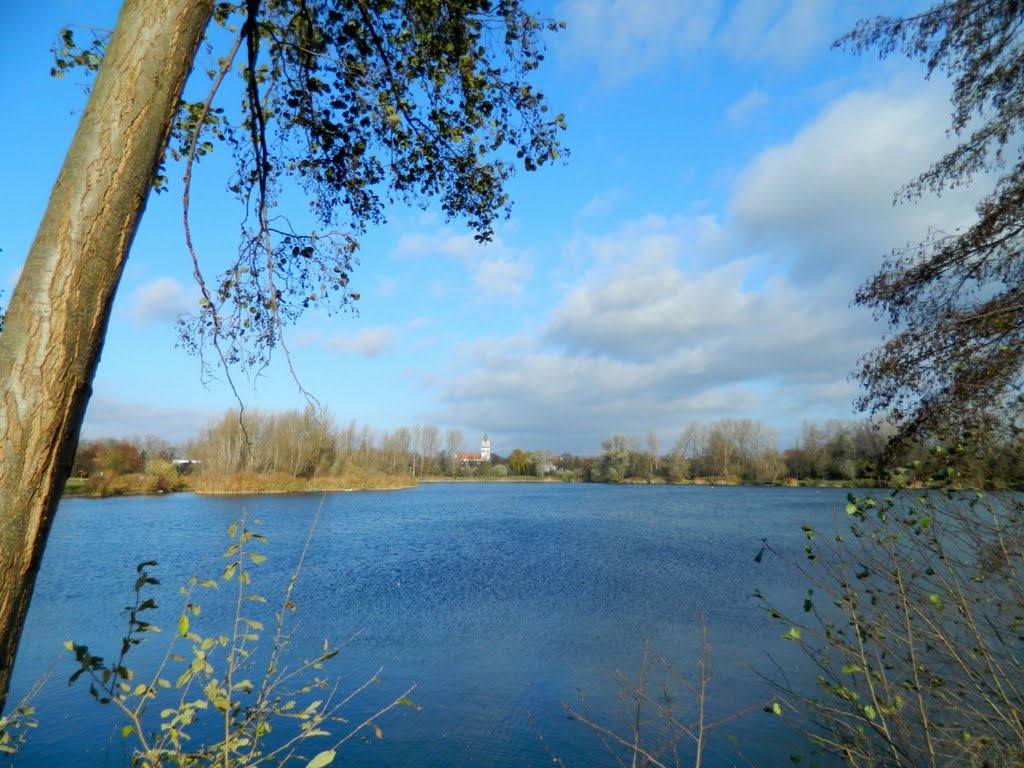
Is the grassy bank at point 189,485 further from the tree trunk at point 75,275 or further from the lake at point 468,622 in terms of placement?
the tree trunk at point 75,275

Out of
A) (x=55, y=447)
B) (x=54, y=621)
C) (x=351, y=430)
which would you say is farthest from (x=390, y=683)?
(x=351, y=430)

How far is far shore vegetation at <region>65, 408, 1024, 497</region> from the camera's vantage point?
3549 mm

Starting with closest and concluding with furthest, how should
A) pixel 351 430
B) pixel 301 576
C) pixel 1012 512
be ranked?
pixel 1012 512 < pixel 301 576 < pixel 351 430

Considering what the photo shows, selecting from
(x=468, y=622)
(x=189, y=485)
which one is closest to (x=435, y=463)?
(x=189, y=485)

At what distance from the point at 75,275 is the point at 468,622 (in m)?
10.9

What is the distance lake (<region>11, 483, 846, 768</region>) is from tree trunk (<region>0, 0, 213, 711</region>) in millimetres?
744

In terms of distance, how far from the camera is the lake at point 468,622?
6938mm

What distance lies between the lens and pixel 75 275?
1322 millimetres

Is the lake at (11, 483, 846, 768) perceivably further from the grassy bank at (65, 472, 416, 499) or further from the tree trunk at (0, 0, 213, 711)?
the grassy bank at (65, 472, 416, 499)

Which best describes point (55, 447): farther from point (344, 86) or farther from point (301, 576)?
point (301, 576)

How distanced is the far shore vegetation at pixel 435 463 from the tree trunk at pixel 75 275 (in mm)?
1009

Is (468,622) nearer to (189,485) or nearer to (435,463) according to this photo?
(189,485)

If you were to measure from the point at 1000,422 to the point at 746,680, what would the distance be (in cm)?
667

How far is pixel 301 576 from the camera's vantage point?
49.8 feet
